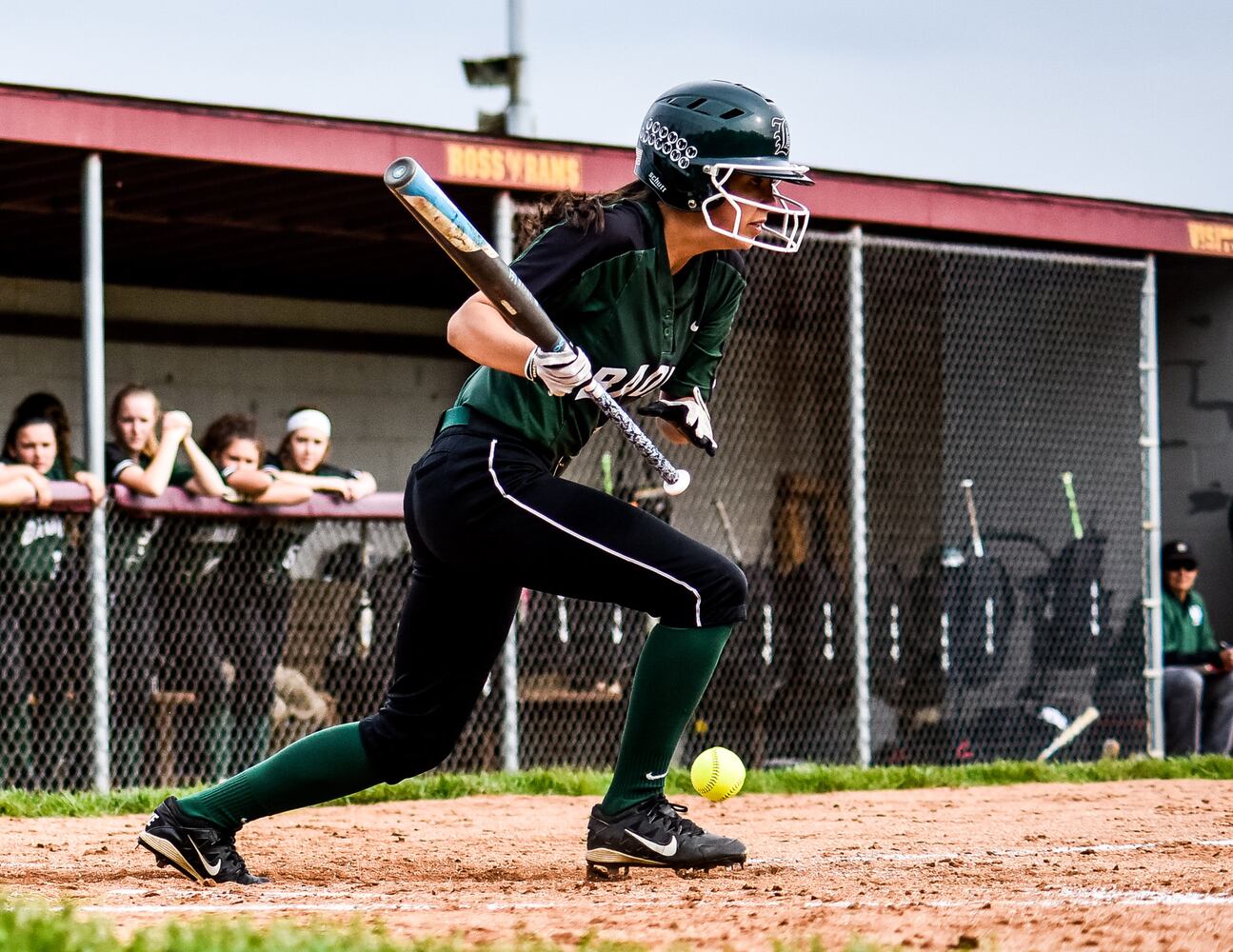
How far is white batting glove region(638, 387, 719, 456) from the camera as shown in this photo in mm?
4340

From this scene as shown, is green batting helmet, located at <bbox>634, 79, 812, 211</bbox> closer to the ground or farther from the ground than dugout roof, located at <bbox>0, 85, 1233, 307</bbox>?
closer to the ground

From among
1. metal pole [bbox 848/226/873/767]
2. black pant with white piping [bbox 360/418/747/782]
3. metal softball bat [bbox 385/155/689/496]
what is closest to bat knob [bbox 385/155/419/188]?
metal softball bat [bbox 385/155/689/496]

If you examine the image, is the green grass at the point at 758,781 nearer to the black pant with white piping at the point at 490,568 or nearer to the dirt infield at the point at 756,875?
the dirt infield at the point at 756,875

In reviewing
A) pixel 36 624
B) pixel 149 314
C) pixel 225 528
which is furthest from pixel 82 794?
pixel 149 314

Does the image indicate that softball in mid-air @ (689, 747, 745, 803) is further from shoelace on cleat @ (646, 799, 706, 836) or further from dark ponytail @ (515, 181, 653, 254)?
dark ponytail @ (515, 181, 653, 254)

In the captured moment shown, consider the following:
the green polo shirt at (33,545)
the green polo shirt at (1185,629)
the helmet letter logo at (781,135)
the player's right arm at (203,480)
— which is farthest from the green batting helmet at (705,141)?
the green polo shirt at (1185,629)

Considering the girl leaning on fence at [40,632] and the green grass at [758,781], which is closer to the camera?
the green grass at [758,781]

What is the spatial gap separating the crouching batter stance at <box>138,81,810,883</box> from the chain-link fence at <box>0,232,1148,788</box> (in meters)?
3.40

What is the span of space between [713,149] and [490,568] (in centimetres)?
107

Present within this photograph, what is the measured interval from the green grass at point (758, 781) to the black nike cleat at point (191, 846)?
7.34 feet

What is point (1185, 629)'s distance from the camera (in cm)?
1015

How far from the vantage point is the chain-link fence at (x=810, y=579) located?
24.8 feet

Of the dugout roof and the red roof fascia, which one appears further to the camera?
the dugout roof

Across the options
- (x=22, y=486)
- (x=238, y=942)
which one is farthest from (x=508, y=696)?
(x=238, y=942)
